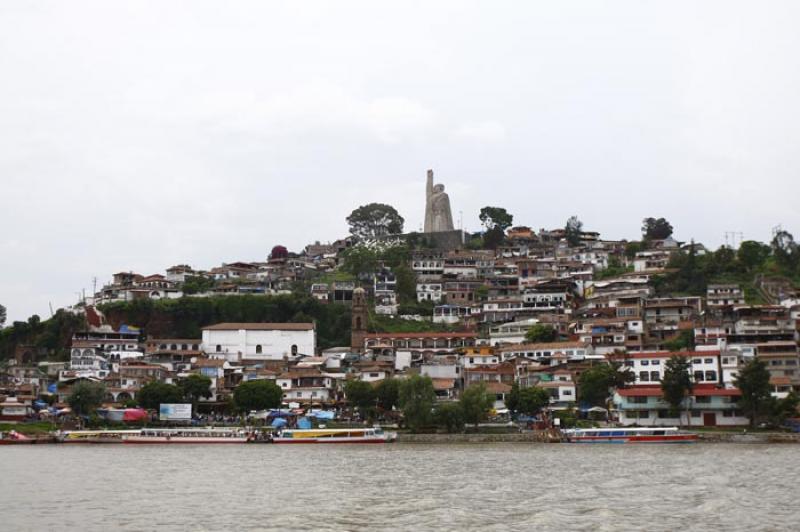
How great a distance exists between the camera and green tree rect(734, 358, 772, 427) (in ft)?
184

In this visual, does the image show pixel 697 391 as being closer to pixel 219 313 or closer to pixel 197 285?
pixel 219 313

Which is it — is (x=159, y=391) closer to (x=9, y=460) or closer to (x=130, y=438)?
(x=130, y=438)

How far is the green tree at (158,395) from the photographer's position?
212 feet

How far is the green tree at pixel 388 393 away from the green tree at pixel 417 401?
4.40 metres

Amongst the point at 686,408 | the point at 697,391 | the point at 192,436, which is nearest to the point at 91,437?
the point at 192,436

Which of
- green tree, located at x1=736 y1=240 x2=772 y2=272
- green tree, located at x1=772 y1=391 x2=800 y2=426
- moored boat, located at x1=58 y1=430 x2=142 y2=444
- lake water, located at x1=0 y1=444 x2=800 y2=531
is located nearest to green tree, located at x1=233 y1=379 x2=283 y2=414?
moored boat, located at x1=58 y1=430 x2=142 y2=444

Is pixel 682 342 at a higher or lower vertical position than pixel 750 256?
lower

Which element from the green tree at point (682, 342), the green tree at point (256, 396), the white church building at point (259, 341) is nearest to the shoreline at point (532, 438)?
the green tree at point (256, 396)

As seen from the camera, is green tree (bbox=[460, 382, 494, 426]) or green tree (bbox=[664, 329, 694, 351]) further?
green tree (bbox=[664, 329, 694, 351])

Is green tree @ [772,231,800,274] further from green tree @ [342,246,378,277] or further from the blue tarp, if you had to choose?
the blue tarp

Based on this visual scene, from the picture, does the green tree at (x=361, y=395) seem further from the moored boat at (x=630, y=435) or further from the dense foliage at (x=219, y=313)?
the dense foliage at (x=219, y=313)

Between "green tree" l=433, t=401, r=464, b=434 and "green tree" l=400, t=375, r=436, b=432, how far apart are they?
0.60 meters

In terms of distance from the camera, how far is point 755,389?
185 feet

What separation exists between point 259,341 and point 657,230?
49.6 metres
